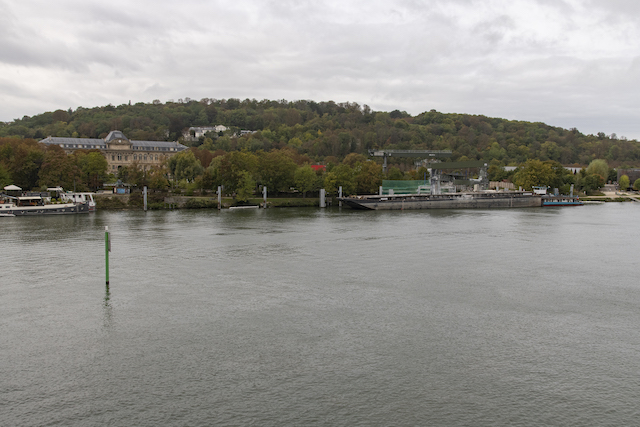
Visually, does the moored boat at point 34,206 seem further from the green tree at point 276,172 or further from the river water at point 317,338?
the river water at point 317,338

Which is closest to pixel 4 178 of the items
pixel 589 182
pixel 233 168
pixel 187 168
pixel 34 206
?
pixel 34 206

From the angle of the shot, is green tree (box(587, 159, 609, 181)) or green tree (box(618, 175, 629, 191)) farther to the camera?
green tree (box(587, 159, 609, 181))

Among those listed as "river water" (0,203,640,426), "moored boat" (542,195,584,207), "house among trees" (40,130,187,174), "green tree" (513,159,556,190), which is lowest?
"river water" (0,203,640,426)

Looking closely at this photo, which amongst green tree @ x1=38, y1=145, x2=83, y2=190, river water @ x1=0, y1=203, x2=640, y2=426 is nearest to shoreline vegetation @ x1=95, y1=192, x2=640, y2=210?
green tree @ x1=38, y1=145, x2=83, y2=190

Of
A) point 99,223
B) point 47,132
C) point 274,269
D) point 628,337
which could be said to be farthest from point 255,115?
point 628,337

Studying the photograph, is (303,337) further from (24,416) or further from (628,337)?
(628,337)

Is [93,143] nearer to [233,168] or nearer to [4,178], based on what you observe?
[4,178]

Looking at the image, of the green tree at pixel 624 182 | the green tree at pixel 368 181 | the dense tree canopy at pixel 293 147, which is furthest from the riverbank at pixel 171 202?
the green tree at pixel 624 182

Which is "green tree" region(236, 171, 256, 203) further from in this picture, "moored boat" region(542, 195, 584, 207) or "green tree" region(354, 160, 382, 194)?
"moored boat" region(542, 195, 584, 207)
